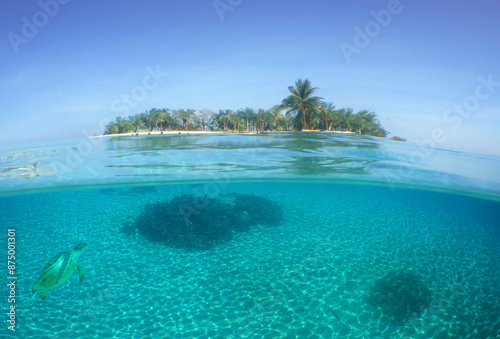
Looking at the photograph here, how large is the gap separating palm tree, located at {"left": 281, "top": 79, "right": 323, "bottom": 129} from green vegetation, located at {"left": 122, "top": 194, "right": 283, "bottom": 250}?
2533 cm

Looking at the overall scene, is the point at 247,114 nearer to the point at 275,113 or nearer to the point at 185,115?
the point at 275,113

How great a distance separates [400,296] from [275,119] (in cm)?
5190

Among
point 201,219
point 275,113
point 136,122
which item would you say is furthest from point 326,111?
point 136,122

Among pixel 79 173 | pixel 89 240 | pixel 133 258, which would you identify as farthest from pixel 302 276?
pixel 79 173

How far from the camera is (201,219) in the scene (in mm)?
13242

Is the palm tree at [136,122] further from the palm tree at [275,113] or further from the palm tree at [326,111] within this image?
the palm tree at [326,111]

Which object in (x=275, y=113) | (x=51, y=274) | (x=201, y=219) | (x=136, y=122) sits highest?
(x=275, y=113)

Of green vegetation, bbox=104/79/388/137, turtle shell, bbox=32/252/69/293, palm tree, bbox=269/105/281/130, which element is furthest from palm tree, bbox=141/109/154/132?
turtle shell, bbox=32/252/69/293

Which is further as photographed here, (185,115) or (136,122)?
(185,115)

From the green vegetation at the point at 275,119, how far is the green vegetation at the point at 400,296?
108 feet

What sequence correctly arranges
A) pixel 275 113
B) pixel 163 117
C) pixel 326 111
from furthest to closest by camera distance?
1. pixel 163 117
2. pixel 275 113
3. pixel 326 111

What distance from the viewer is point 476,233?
45.7 feet

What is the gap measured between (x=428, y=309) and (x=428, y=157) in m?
20.3

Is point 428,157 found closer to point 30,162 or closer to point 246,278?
point 246,278
